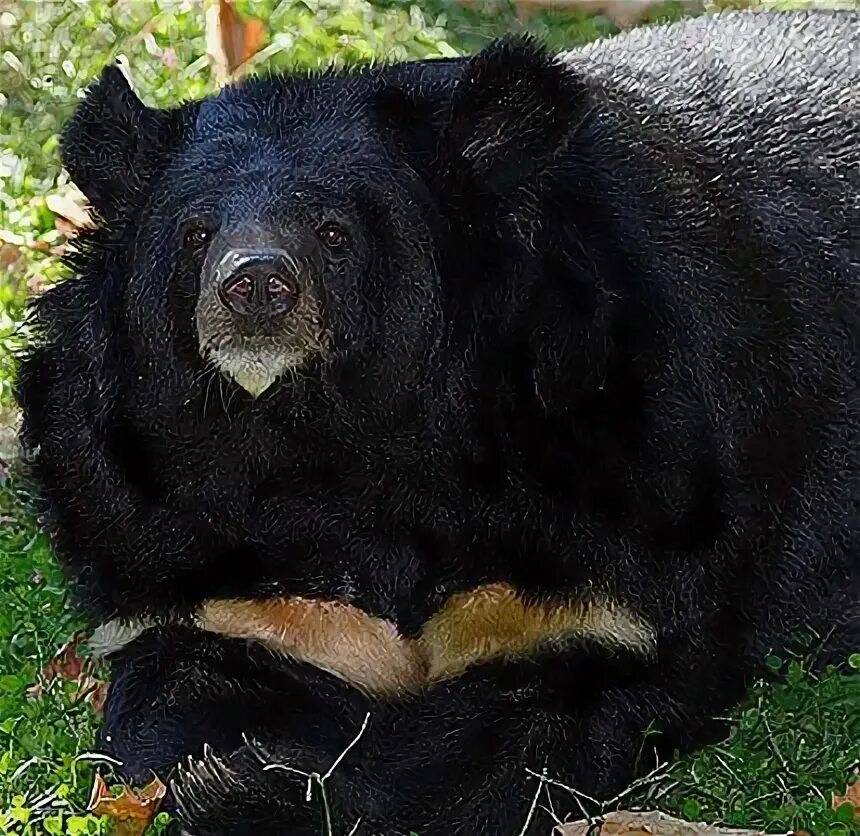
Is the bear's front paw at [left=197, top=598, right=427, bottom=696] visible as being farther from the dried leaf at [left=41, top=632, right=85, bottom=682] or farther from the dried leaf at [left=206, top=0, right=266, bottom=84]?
the dried leaf at [left=206, top=0, right=266, bottom=84]

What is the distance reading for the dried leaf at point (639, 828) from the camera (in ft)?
10.3

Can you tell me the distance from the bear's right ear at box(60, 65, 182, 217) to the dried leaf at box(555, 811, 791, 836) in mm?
1250

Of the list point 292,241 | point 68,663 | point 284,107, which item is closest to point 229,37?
point 68,663

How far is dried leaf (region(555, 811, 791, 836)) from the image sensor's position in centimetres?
312

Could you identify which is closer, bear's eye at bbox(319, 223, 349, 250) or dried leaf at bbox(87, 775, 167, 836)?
bear's eye at bbox(319, 223, 349, 250)

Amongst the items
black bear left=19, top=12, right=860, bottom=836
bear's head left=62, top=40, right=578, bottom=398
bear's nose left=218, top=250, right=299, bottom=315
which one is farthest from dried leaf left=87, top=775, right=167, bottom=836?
bear's nose left=218, top=250, right=299, bottom=315

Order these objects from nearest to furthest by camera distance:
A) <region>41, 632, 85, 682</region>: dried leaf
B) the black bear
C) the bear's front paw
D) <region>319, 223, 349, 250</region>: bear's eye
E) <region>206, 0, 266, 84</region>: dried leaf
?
<region>319, 223, 349, 250</region>: bear's eye, the black bear, the bear's front paw, <region>41, 632, 85, 682</region>: dried leaf, <region>206, 0, 266, 84</region>: dried leaf

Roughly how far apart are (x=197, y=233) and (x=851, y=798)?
1.45 metres

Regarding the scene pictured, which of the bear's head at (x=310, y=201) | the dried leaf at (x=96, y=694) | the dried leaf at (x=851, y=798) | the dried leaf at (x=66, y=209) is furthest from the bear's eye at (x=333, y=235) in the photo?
the dried leaf at (x=66, y=209)

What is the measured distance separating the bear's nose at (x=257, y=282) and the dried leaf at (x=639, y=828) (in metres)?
1.01

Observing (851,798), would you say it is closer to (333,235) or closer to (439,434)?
(439,434)

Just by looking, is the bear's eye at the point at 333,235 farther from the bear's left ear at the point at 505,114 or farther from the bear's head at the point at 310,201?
the bear's left ear at the point at 505,114

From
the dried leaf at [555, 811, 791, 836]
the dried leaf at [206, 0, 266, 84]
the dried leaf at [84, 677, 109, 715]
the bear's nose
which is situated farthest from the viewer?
the dried leaf at [206, 0, 266, 84]

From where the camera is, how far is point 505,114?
119 inches
